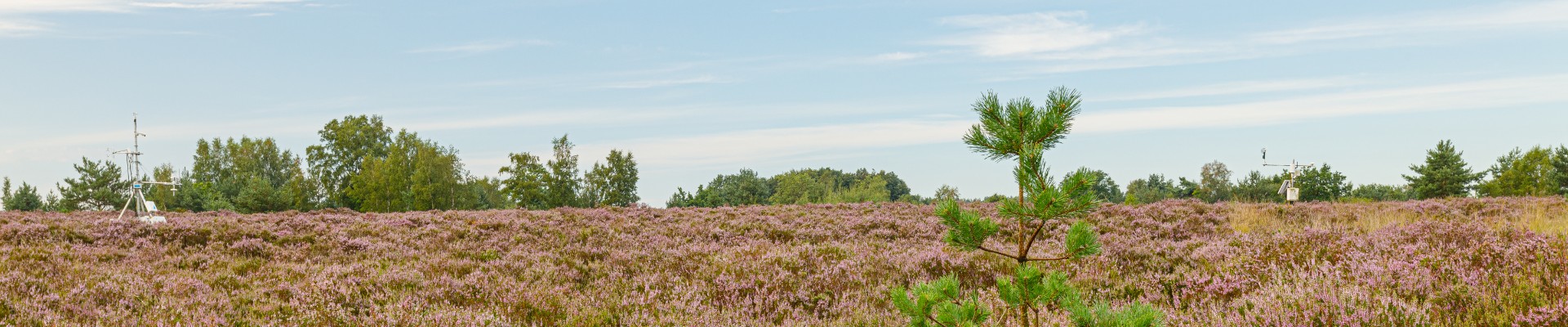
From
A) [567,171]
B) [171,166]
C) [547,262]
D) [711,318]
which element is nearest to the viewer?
[711,318]

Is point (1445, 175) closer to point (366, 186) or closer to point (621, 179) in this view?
point (621, 179)

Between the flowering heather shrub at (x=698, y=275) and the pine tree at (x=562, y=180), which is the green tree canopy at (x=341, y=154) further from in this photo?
the flowering heather shrub at (x=698, y=275)

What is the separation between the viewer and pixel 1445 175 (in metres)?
51.3

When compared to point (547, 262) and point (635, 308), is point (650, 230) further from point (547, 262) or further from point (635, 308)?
point (635, 308)

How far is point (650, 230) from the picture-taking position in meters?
15.5

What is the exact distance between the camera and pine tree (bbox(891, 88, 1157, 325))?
3208 mm

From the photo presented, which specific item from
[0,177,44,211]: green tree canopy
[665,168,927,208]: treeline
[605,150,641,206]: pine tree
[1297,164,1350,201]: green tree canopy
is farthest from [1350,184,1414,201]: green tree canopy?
[0,177,44,211]: green tree canopy

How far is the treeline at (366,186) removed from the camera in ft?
161

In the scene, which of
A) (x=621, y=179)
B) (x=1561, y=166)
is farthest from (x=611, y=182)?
(x=1561, y=166)

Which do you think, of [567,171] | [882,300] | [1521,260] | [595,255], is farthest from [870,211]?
[567,171]

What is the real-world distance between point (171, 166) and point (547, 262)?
8648 cm

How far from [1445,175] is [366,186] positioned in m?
75.0

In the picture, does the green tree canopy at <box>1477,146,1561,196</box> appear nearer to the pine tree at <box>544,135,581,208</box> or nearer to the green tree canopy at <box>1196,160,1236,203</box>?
the green tree canopy at <box>1196,160,1236,203</box>

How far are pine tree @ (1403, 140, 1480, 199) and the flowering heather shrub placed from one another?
47811 mm
